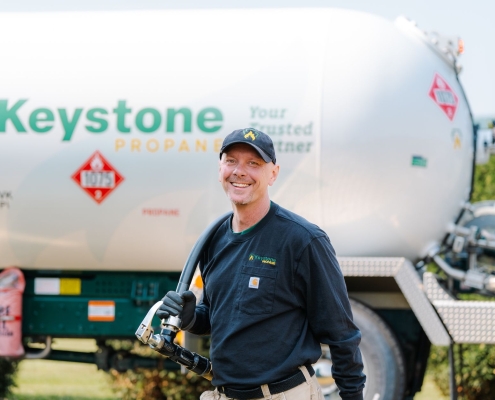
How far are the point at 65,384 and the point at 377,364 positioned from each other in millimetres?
4712

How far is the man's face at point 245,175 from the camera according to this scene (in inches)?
113

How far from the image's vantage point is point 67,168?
5871 mm

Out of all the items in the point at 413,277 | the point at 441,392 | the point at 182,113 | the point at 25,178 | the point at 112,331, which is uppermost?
the point at 182,113

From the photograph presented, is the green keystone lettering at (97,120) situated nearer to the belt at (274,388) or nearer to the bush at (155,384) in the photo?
the bush at (155,384)

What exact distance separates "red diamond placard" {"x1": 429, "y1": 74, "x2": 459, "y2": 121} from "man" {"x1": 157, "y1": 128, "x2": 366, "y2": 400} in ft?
10.5

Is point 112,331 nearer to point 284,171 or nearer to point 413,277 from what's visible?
point 284,171

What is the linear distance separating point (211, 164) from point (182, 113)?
0.42 metres

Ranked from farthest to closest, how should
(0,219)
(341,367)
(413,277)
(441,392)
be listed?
(441,392) < (0,219) < (413,277) < (341,367)

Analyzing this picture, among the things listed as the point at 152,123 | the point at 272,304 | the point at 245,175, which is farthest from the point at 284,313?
the point at 152,123

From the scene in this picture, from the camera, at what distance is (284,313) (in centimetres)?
285

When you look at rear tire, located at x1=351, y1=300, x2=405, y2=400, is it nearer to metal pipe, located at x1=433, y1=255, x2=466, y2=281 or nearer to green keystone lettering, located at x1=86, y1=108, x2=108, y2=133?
metal pipe, located at x1=433, y1=255, x2=466, y2=281

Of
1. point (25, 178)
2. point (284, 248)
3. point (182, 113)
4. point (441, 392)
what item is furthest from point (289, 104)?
point (441, 392)

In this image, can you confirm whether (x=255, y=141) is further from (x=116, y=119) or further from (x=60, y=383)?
(x=60, y=383)

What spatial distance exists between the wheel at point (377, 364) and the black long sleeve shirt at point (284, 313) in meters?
2.92
